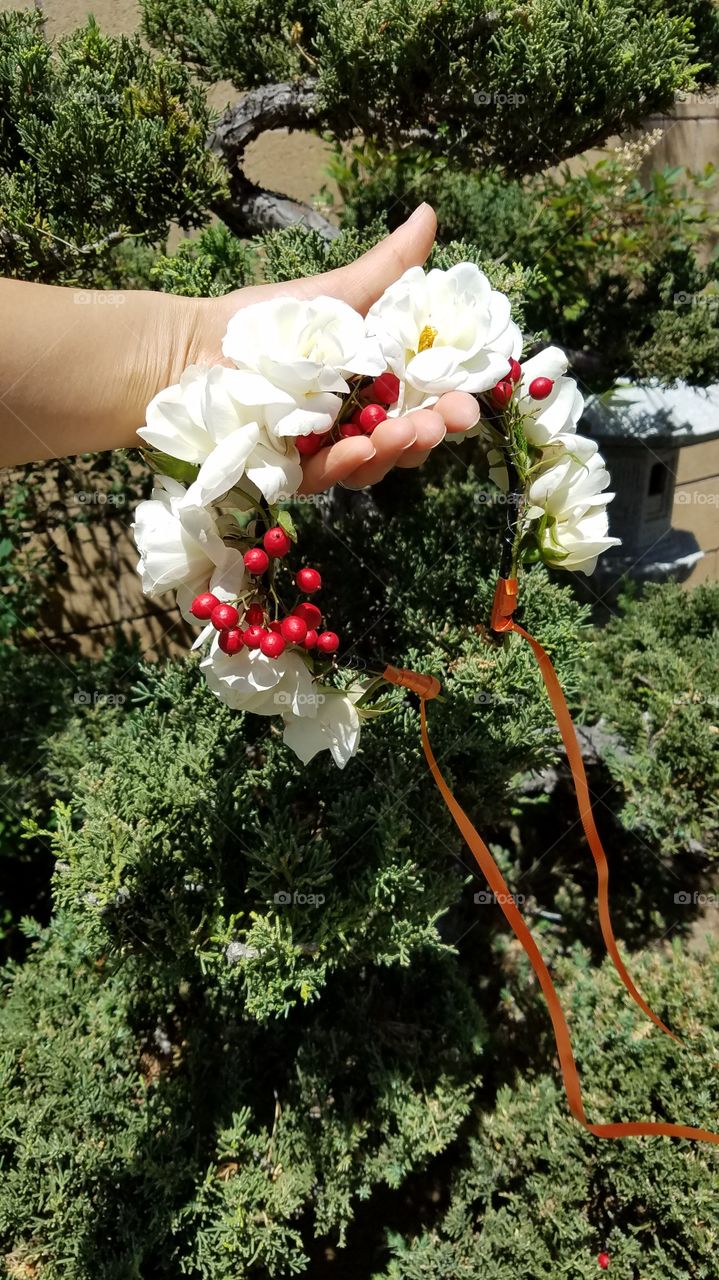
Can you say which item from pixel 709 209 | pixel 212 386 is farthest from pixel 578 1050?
pixel 709 209

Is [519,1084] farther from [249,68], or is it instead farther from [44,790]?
[249,68]

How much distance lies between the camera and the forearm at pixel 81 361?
1.09 metres

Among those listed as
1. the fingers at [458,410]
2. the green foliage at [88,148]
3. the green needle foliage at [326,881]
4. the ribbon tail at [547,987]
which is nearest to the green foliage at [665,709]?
the green needle foliage at [326,881]

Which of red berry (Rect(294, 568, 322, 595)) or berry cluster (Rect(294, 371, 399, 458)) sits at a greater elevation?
berry cluster (Rect(294, 371, 399, 458))

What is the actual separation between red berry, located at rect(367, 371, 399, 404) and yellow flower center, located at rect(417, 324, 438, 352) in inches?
2.0

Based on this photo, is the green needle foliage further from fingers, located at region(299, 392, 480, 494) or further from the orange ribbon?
fingers, located at region(299, 392, 480, 494)

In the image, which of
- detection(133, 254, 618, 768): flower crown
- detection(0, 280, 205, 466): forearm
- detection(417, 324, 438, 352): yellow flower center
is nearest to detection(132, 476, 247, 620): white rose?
detection(133, 254, 618, 768): flower crown

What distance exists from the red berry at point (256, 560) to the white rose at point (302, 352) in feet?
0.48

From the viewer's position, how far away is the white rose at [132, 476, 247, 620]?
3.10 feet

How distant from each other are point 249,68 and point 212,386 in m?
1.46

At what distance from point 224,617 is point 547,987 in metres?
0.93

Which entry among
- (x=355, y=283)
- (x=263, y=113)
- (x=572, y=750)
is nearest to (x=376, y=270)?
(x=355, y=283)

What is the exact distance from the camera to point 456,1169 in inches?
72.1

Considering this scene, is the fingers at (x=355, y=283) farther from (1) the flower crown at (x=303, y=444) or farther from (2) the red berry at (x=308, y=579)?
(2) the red berry at (x=308, y=579)
